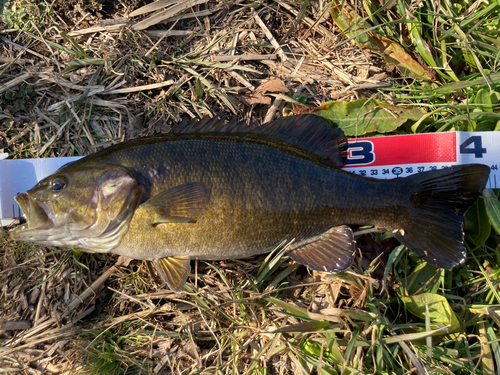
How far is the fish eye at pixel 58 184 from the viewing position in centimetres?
257

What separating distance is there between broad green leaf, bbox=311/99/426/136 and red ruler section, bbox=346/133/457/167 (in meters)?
0.11

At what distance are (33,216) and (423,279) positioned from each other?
3146 millimetres

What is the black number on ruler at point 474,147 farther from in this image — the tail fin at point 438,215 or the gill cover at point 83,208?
the gill cover at point 83,208

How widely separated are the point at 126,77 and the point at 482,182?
3170 mm

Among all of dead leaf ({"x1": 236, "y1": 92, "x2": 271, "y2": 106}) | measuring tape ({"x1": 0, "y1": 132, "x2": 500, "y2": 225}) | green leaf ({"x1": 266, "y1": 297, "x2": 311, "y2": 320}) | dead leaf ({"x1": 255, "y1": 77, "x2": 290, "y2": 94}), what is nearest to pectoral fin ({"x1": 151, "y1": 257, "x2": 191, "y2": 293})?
green leaf ({"x1": 266, "y1": 297, "x2": 311, "y2": 320})

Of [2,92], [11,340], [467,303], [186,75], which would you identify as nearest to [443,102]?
[467,303]

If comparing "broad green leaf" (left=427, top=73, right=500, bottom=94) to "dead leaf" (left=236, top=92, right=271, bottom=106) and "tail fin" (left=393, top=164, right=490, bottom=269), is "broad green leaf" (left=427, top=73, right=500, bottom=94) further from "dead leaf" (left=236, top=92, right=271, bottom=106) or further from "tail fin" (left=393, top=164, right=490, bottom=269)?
"dead leaf" (left=236, top=92, right=271, bottom=106)

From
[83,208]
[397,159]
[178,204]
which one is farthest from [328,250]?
[83,208]

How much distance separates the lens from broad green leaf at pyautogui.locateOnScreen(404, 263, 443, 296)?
9.91 feet

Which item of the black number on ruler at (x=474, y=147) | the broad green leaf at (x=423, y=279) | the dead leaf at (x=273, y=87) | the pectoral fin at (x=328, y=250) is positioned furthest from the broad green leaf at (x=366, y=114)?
the broad green leaf at (x=423, y=279)

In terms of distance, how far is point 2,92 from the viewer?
130 inches

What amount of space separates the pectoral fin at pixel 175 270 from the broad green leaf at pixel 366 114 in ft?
5.87

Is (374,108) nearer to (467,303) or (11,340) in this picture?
(467,303)

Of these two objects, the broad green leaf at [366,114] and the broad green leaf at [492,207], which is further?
the broad green leaf at [366,114]
